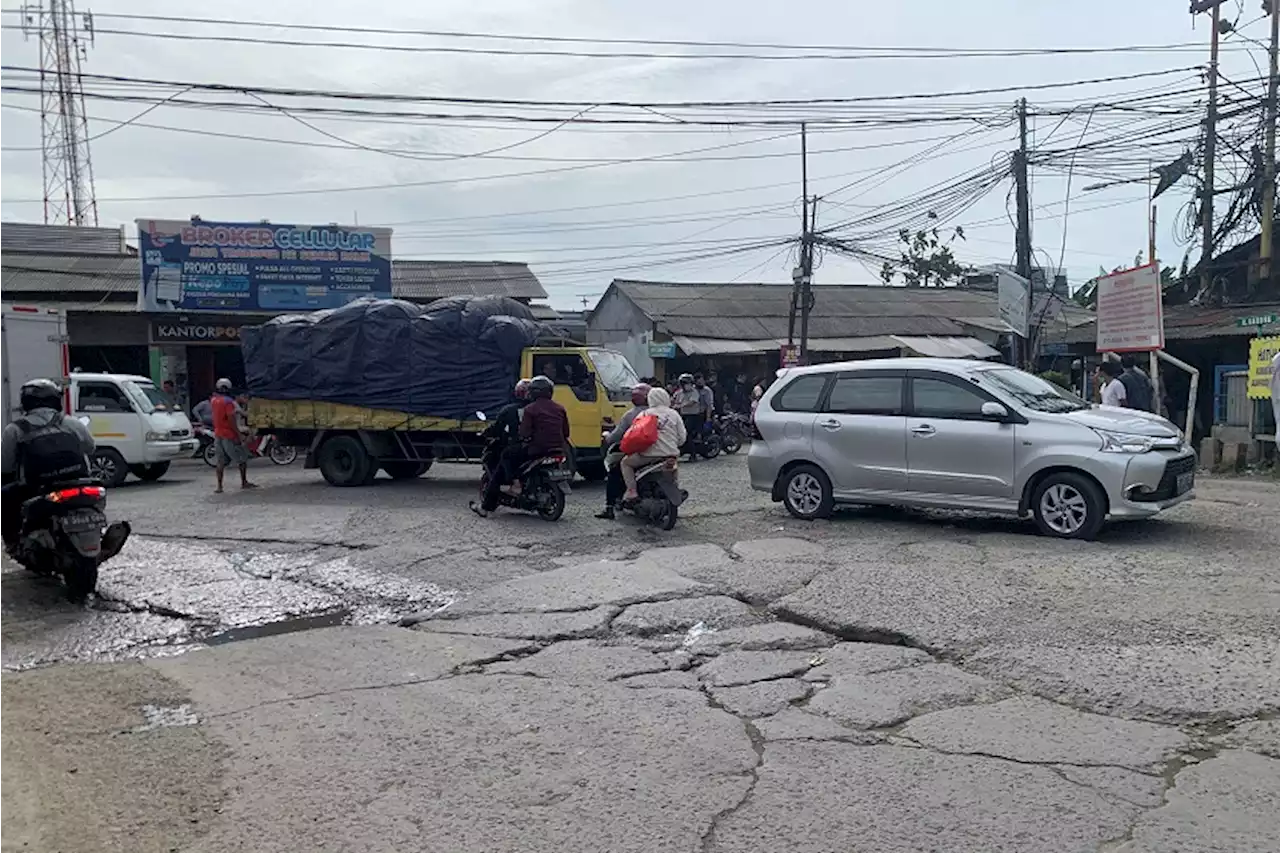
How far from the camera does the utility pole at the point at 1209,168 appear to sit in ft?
63.7

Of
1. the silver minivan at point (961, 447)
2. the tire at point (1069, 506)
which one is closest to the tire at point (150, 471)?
the silver minivan at point (961, 447)

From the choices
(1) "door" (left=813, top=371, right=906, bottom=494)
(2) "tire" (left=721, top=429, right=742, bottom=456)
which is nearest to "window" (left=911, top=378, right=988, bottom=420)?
(1) "door" (left=813, top=371, right=906, bottom=494)

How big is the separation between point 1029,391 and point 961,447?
0.96m

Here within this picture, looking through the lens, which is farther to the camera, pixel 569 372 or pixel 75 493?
pixel 569 372

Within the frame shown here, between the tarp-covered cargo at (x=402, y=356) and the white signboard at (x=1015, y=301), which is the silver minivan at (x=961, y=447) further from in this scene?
the white signboard at (x=1015, y=301)

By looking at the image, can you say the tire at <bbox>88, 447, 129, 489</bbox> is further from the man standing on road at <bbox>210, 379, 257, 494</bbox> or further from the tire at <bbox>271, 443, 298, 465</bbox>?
the tire at <bbox>271, 443, 298, 465</bbox>

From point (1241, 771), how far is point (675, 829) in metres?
2.33

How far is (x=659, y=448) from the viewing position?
35.9 ft

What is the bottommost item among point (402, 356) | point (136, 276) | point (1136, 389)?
point (1136, 389)

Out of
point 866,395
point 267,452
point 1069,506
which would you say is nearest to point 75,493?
point 866,395

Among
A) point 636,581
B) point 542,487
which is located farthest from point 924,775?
point 542,487

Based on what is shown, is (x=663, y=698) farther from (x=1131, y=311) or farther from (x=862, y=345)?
(x=862, y=345)

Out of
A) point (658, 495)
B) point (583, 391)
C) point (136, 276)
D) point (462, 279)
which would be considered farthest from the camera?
point (462, 279)

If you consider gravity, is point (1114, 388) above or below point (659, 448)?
above
